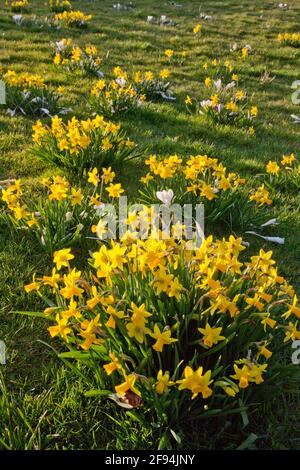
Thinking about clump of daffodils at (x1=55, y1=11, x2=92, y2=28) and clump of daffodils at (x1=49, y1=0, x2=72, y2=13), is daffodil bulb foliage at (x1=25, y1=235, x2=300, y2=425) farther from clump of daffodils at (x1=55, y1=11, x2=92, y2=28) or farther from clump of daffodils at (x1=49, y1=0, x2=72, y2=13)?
clump of daffodils at (x1=49, y1=0, x2=72, y2=13)

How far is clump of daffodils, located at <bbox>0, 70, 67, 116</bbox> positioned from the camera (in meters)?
6.35

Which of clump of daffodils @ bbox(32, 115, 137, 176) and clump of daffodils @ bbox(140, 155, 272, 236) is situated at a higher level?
clump of daffodils @ bbox(32, 115, 137, 176)

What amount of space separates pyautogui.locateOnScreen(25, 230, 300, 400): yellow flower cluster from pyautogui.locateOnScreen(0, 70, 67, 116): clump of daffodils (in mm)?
4146

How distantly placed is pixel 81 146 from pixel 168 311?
8.19 feet

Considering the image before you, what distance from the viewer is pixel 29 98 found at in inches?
255

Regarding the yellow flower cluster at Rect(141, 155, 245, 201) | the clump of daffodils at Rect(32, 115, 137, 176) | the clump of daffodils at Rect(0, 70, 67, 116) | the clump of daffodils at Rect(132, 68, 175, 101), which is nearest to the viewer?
the yellow flower cluster at Rect(141, 155, 245, 201)

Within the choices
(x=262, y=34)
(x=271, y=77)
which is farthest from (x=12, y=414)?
(x=262, y=34)

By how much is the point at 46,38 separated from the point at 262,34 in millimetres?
6411

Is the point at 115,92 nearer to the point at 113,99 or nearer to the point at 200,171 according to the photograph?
the point at 113,99

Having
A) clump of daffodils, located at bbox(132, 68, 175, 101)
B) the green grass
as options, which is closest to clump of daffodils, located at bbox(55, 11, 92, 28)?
the green grass

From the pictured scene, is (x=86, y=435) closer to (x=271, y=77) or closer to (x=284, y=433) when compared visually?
(x=284, y=433)

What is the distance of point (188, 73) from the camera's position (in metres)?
9.67

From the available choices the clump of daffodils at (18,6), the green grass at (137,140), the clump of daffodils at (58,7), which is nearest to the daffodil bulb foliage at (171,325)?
the green grass at (137,140)

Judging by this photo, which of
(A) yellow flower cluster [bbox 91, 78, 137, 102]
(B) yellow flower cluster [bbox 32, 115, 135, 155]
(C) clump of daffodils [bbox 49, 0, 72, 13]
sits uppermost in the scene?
(C) clump of daffodils [bbox 49, 0, 72, 13]
